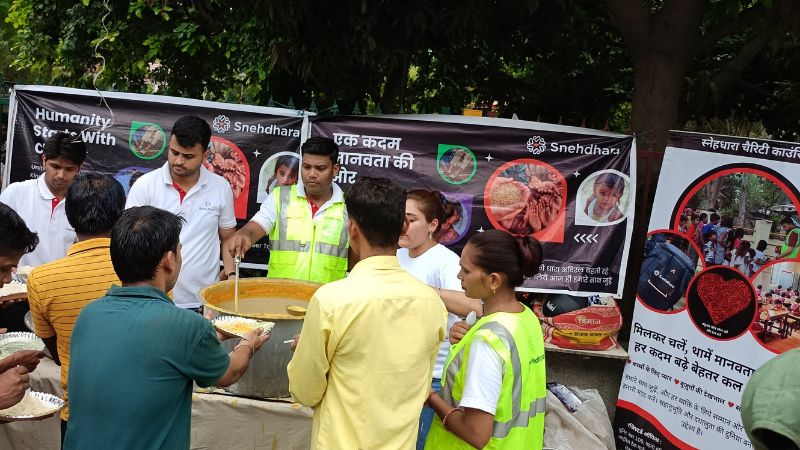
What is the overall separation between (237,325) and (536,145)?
2.83m

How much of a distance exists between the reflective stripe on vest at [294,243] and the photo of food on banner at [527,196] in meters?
1.41

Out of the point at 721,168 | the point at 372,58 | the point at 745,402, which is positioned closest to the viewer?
the point at 745,402

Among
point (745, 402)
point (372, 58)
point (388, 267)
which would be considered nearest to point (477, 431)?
point (388, 267)

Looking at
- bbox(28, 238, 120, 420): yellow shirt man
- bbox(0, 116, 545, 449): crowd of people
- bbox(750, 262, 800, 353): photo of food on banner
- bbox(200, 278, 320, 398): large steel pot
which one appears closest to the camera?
bbox(0, 116, 545, 449): crowd of people

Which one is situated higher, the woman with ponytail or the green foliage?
the green foliage

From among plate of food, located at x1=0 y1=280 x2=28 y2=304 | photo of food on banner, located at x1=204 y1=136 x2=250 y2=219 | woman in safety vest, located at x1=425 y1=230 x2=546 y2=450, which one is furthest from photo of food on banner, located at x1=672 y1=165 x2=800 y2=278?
plate of food, located at x1=0 y1=280 x2=28 y2=304

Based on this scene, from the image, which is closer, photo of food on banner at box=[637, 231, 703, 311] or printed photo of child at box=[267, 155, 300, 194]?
photo of food on banner at box=[637, 231, 703, 311]

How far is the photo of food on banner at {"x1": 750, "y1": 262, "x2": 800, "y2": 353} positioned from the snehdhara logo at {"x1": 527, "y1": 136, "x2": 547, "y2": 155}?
157 centimetres

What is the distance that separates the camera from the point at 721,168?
4.28 meters

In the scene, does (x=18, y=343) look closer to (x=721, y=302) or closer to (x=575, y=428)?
(x=575, y=428)

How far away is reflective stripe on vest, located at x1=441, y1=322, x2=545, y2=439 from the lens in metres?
2.38

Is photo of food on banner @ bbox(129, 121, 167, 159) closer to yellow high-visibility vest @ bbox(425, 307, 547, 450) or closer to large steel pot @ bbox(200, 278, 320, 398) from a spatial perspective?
large steel pot @ bbox(200, 278, 320, 398)

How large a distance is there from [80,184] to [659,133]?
3789mm

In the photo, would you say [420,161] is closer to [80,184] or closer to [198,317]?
[80,184]
